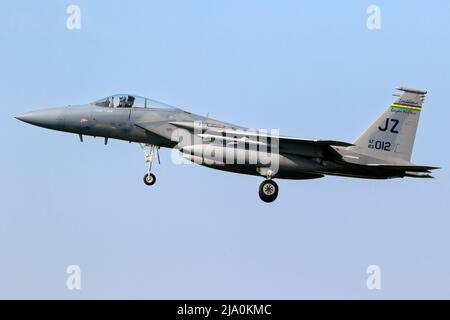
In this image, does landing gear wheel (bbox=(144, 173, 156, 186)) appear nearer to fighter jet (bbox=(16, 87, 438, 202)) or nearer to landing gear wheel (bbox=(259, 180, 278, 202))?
fighter jet (bbox=(16, 87, 438, 202))

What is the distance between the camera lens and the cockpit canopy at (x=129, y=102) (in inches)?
822

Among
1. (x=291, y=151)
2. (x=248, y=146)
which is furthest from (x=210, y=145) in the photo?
(x=291, y=151)

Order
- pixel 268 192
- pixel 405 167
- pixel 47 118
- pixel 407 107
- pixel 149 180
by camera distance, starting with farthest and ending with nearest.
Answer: pixel 47 118 → pixel 407 107 → pixel 149 180 → pixel 268 192 → pixel 405 167

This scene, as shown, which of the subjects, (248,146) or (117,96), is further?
(117,96)

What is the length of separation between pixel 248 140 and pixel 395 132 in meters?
4.16

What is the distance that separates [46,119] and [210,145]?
4892 mm

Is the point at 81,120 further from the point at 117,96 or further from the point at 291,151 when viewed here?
the point at 291,151

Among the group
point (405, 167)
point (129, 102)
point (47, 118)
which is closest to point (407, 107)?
point (405, 167)

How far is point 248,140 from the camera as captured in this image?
19547 mm

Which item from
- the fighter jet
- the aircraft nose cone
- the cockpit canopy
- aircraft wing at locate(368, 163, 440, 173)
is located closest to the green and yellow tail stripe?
the fighter jet

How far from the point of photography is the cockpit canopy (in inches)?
822

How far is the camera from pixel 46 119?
20.7 meters

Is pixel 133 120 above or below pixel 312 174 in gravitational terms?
above

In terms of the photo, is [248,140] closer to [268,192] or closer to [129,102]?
[268,192]
